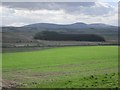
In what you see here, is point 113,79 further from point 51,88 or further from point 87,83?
point 51,88

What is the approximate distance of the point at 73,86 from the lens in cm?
1842

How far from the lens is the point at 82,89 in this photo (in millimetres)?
17438

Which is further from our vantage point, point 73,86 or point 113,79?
point 113,79

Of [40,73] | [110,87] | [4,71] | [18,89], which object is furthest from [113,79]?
[4,71]

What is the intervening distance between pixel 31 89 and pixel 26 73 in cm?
917

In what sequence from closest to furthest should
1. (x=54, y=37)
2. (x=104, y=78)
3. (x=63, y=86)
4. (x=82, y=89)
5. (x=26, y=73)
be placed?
(x=82, y=89)
(x=63, y=86)
(x=104, y=78)
(x=26, y=73)
(x=54, y=37)

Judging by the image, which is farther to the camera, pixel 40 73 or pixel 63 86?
pixel 40 73

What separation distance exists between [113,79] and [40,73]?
9.26 meters

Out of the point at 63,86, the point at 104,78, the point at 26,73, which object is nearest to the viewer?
the point at 63,86

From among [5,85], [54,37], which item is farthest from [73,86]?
[54,37]

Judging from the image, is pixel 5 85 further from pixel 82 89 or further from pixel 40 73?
pixel 40 73

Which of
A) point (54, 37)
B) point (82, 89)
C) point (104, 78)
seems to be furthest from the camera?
point (54, 37)

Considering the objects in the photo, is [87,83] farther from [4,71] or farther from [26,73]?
[4,71]

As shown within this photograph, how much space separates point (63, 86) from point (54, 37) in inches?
3614
